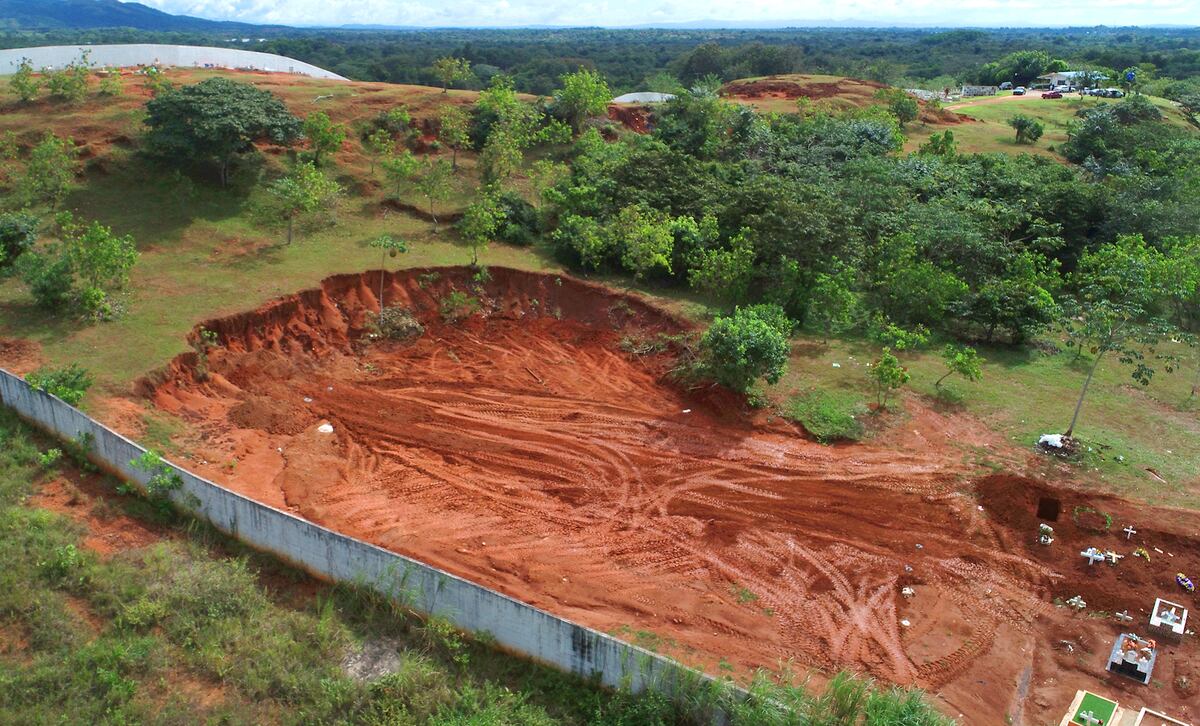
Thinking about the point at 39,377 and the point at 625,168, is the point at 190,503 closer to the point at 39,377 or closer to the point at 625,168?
the point at 39,377

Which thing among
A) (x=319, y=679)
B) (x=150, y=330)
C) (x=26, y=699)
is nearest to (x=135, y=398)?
(x=150, y=330)

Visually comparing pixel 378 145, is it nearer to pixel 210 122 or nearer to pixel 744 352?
pixel 210 122

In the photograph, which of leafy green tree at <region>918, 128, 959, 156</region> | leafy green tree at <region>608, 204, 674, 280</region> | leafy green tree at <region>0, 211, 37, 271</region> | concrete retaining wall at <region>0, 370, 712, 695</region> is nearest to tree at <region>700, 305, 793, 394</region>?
leafy green tree at <region>608, 204, 674, 280</region>

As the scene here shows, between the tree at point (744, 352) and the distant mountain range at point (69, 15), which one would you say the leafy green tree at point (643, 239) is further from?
the distant mountain range at point (69, 15)

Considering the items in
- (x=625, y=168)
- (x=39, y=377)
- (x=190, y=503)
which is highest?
(x=625, y=168)

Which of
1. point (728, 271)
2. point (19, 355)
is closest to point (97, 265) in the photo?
point (19, 355)

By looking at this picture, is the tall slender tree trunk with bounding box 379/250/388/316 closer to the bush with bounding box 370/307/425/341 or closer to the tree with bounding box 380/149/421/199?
the bush with bounding box 370/307/425/341

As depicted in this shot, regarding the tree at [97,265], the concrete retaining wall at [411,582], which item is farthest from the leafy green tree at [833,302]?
the tree at [97,265]
